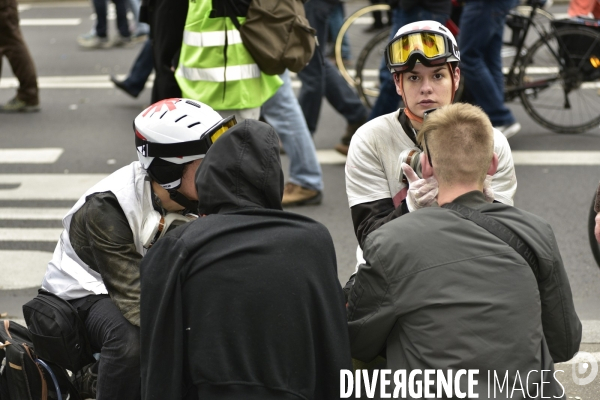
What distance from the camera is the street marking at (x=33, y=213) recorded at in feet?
20.6

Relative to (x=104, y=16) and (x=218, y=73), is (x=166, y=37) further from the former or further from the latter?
(x=104, y=16)

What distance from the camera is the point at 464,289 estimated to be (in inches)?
99.1

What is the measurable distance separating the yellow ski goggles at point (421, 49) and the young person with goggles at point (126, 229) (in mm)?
745

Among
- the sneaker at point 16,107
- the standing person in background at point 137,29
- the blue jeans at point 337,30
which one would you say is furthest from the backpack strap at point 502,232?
the standing person in background at point 137,29

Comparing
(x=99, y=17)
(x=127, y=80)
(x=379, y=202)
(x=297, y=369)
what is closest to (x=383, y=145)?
(x=379, y=202)

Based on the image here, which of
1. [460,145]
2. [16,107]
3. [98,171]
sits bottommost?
[16,107]

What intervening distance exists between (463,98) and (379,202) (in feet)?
14.2

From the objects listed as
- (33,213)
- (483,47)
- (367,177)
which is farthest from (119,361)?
(483,47)

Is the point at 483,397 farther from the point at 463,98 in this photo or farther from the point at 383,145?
the point at 463,98

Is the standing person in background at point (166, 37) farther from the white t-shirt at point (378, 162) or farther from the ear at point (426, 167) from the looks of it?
the ear at point (426, 167)

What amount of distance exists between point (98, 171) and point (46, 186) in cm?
46

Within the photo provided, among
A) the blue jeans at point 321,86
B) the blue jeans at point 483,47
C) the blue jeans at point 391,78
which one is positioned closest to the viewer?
the blue jeans at point 321,86

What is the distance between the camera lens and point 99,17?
1128cm

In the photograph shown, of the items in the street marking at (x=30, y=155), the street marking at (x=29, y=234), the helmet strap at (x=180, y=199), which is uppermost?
the helmet strap at (x=180, y=199)
